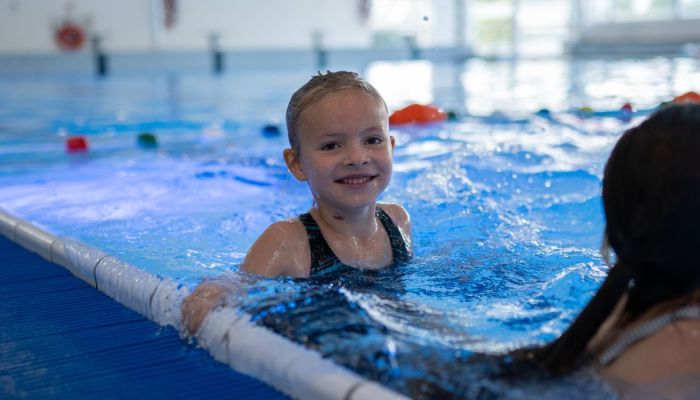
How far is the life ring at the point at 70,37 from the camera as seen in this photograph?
19031 millimetres

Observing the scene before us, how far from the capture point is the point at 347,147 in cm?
245

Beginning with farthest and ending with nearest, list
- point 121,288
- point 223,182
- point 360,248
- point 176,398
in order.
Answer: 1. point 223,182
2. point 360,248
3. point 121,288
4. point 176,398

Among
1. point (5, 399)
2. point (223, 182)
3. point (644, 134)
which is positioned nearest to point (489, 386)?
point (644, 134)

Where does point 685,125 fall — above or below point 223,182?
above

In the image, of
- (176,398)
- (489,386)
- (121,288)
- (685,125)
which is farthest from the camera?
(121,288)

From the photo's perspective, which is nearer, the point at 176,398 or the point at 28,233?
the point at 176,398

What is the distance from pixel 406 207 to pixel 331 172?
179 centimetres

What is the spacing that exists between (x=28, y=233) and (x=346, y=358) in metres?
1.85

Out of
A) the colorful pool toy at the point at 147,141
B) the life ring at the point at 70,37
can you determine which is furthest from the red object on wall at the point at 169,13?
the colorful pool toy at the point at 147,141

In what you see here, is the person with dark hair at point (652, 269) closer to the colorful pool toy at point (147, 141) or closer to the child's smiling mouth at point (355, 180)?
the child's smiling mouth at point (355, 180)

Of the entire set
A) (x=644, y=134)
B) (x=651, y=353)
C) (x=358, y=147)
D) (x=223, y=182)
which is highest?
(x=644, y=134)

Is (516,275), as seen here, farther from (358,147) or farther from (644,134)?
(644,134)

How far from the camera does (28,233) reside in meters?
3.15

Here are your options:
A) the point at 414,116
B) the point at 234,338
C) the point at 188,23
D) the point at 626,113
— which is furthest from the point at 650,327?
the point at 188,23
